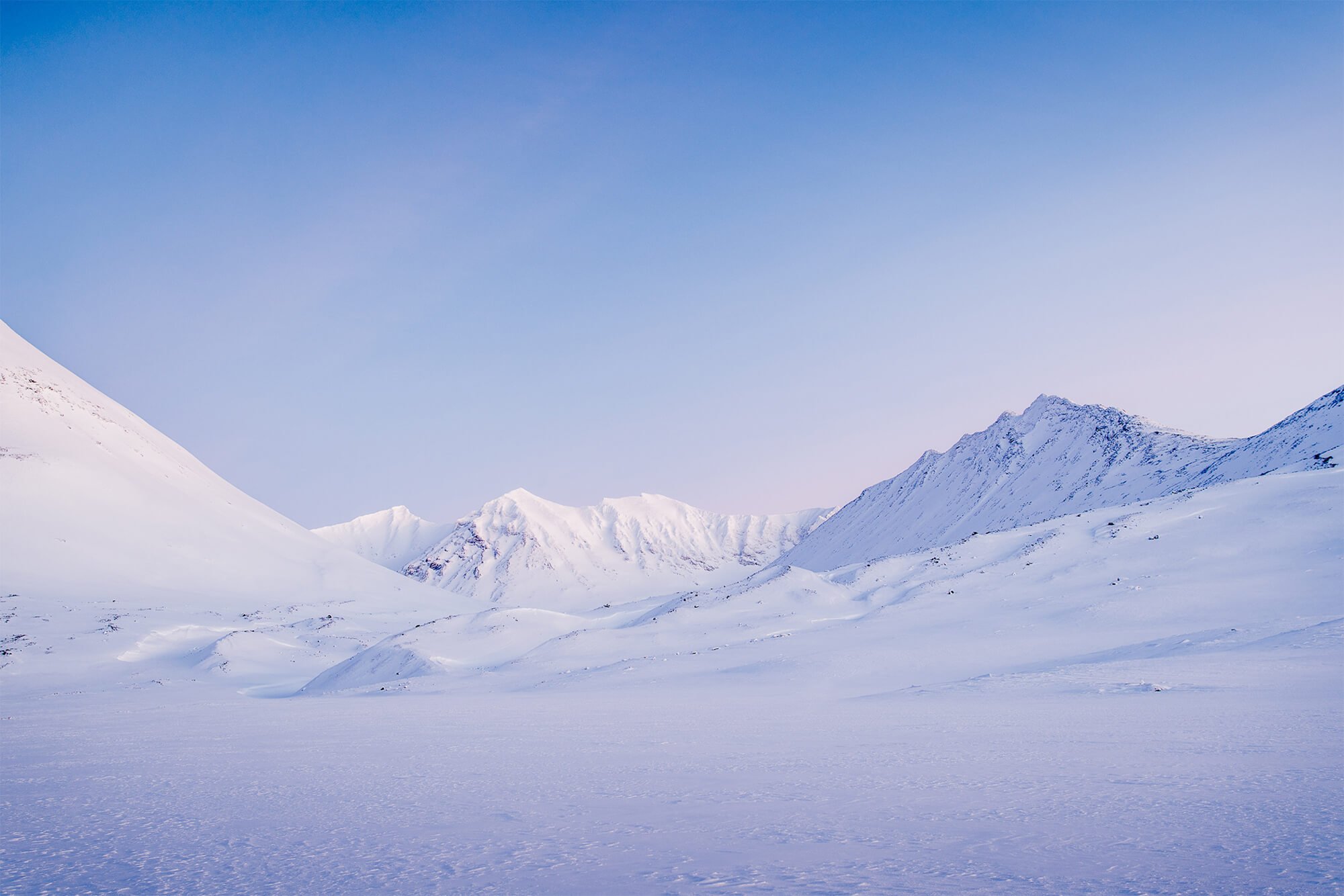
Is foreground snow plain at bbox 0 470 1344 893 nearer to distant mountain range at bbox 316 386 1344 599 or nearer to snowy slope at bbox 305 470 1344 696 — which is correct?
snowy slope at bbox 305 470 1344 696

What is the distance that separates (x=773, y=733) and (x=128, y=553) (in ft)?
273

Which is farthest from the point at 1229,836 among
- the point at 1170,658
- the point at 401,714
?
the point at 401,714

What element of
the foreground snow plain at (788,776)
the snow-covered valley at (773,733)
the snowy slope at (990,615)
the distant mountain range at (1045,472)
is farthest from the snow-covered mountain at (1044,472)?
the foreground snow plain at (788,776)

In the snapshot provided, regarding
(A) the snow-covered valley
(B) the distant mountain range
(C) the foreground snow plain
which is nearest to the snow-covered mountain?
(B) the distant mountain range

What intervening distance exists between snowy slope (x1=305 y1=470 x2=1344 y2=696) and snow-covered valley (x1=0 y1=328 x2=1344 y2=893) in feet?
0.64

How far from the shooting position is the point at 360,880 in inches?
196

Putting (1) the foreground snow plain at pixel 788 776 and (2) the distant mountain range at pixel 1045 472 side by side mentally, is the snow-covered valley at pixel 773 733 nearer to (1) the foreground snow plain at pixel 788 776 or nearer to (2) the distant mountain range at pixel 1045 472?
(1) the foreground snow plain at pixel 788 776

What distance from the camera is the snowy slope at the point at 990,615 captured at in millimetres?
20500

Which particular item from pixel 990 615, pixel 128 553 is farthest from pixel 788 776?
pixel 128 553

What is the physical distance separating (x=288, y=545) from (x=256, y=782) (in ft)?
316

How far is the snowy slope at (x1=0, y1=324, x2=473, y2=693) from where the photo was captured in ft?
170

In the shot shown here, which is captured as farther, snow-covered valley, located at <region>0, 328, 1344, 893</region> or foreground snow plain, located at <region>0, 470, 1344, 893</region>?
snow-covered valley, located at <region>0, 328, 1344, 893</region>

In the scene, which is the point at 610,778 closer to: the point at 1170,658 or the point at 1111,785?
the point at 1111,785

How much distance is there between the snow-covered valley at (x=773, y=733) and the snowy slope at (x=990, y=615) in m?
0.20
